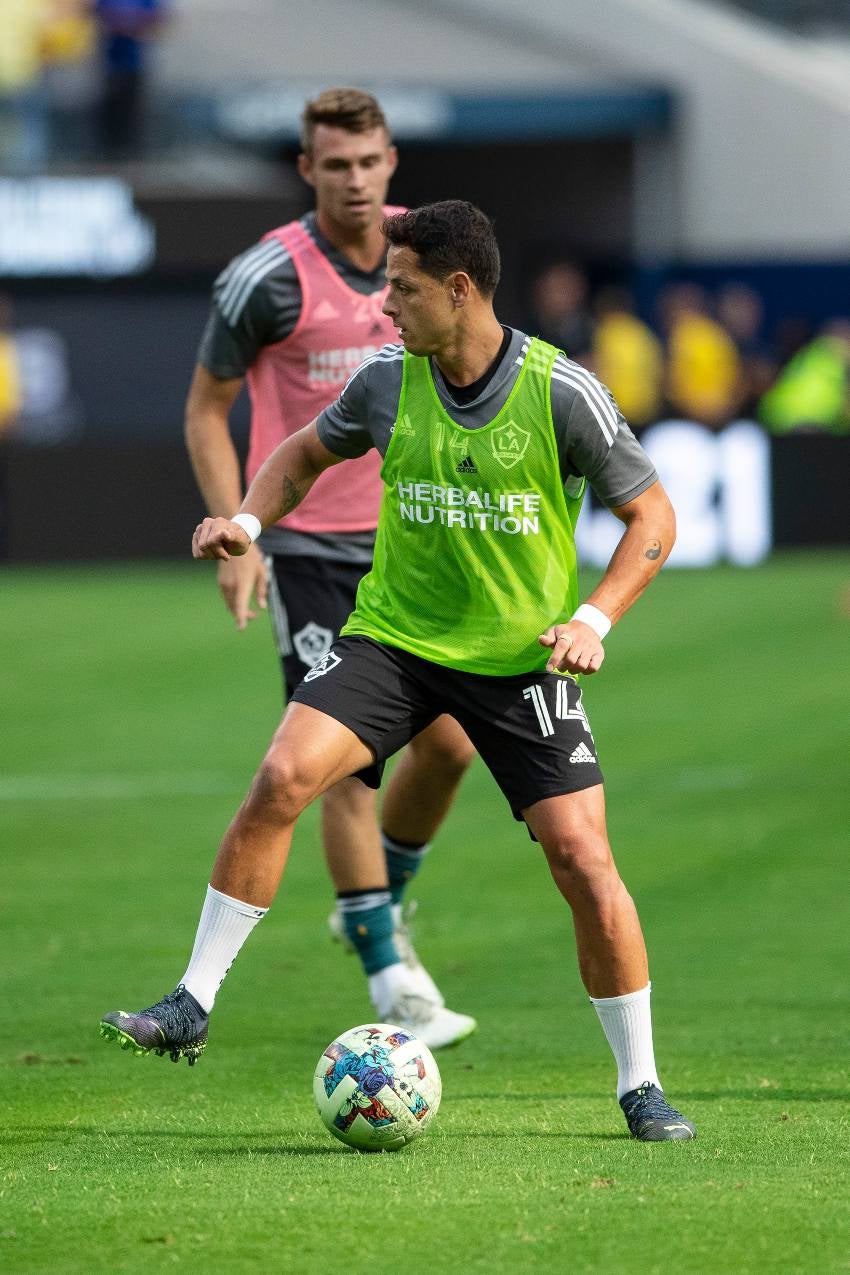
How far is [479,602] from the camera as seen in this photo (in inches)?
230

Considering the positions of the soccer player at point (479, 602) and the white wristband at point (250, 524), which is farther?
the white wristband at point (250, 524)

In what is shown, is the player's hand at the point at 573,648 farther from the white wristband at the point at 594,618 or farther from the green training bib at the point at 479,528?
the green training bib at the point at 479,528

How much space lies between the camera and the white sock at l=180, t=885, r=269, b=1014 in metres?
5.77

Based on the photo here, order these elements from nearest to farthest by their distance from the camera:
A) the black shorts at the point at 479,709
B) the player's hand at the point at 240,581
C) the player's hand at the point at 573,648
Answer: the player's hand at the point at 573,648, the black shorts at the point at 479,709, the player's hand at the point at 240,581

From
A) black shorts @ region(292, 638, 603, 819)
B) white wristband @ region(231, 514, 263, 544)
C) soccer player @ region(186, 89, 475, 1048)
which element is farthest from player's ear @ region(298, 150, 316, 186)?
black shorts @ region(292, 638, 603, 819)

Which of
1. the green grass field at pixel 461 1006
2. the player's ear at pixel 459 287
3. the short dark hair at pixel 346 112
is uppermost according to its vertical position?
the short dark hair at pixel 346 112

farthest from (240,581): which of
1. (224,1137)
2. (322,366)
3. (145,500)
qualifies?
(145,500)

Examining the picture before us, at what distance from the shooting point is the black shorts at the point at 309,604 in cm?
725

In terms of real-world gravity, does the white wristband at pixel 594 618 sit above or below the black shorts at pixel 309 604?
above

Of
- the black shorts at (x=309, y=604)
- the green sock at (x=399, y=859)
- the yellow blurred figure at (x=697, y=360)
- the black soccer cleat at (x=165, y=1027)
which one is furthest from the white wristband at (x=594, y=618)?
the yellow blurred figure at (x=697, y=360)

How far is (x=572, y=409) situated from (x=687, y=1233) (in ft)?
6.72

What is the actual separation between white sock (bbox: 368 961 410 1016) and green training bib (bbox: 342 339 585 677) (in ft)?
5.10

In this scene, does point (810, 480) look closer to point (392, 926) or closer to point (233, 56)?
point (233, 56)

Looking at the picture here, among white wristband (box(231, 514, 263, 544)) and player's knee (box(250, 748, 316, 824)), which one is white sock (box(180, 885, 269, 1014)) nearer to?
player's knee (box(250, 748, 316, 824))
